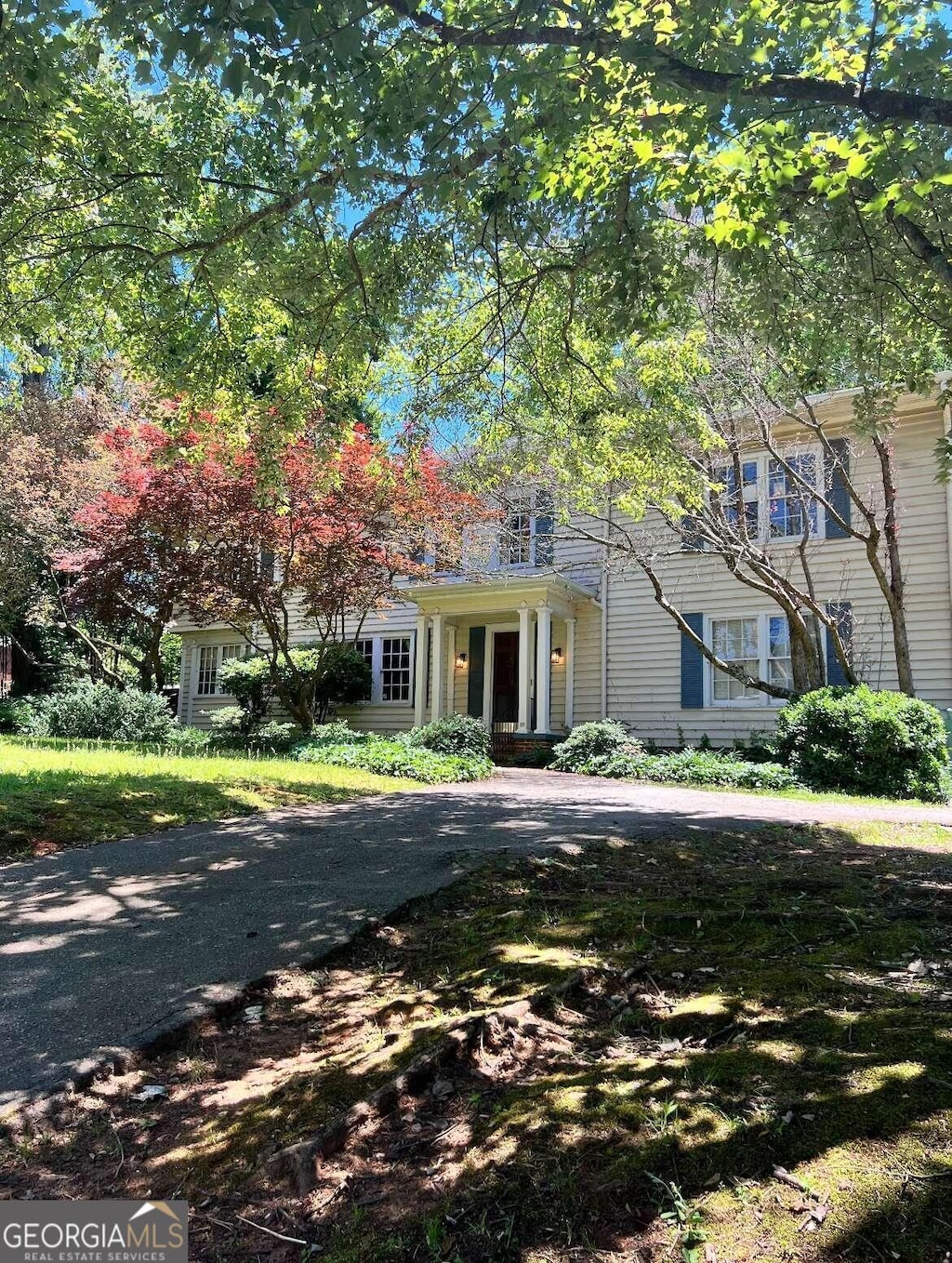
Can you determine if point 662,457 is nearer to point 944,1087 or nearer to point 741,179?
point 741,179

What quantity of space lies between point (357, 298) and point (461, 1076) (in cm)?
653

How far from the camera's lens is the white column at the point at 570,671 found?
1697 cm

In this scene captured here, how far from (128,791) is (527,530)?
1073 centimetres

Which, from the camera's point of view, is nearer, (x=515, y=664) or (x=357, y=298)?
(x=357, y=298)

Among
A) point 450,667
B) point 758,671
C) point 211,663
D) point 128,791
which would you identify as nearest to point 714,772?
point 758,671

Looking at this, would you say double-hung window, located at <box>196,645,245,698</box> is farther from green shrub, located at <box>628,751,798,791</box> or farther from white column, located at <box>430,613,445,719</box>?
green shrub, located at <box>628,751,798,791</box>

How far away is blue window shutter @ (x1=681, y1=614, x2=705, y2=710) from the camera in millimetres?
15469

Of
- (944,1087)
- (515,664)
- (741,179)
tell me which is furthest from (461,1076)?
(515,664)

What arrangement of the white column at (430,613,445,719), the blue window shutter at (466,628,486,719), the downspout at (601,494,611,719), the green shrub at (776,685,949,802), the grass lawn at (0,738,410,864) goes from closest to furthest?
the grass lawn at (0,738,410,864) < the green shrub at (776,685,949,802) < the downspout at (601,494,611,719) < the white column at (430,613,445,719) < the blue window shutter at (466,628,486,719)

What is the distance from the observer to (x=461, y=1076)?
2.41 meters

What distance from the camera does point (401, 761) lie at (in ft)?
39.8

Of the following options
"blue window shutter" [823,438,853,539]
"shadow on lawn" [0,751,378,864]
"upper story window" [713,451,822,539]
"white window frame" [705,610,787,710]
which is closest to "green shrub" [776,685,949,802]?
"white window frame" [705,610,787,710]

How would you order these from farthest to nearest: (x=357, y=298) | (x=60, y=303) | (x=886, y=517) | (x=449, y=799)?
(x=886, y=517), (x=449, y=799), (x=60, y=303), (x=357, y=298)

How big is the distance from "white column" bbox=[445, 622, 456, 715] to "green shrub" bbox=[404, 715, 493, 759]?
417 centimetres
